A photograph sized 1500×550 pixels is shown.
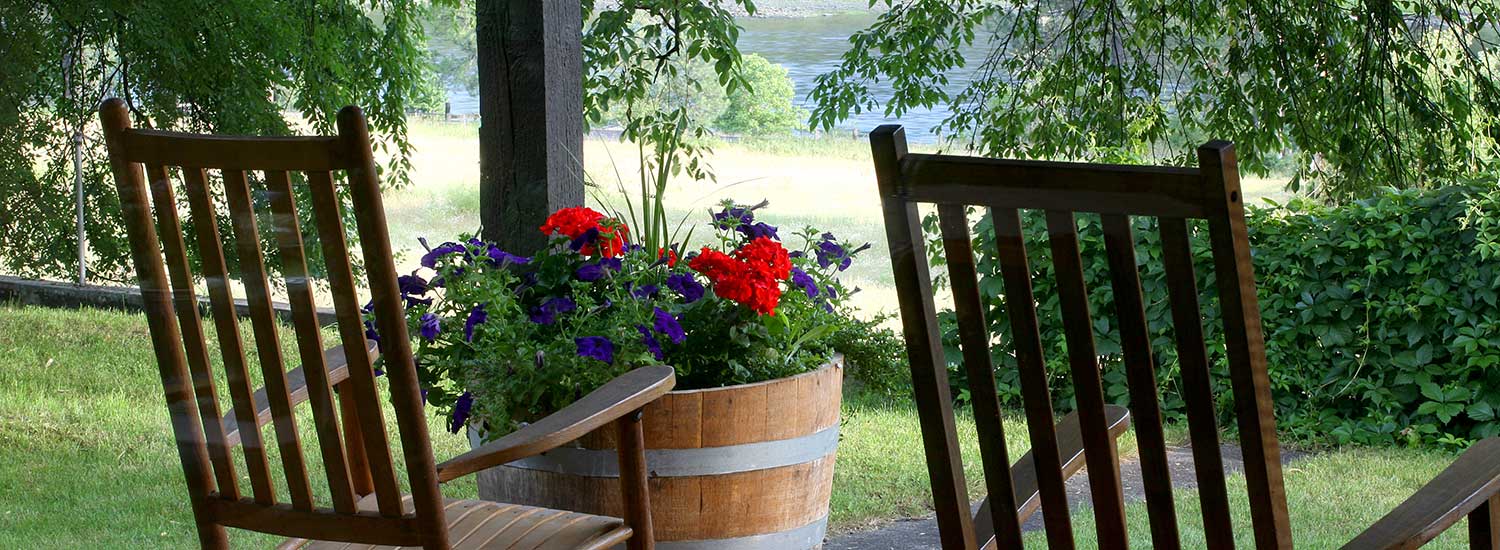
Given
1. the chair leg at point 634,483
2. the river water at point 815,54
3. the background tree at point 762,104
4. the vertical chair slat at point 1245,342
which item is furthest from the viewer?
the background tree at point 762,104

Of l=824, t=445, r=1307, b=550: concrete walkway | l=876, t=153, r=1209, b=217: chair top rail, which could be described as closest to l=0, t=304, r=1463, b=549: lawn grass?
l=824, t=445, r=1307, b=550: concrete walkway

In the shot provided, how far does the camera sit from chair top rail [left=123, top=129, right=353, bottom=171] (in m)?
1.14

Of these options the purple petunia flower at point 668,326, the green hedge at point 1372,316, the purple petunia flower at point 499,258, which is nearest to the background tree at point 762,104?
the green hedge at point 1372,316

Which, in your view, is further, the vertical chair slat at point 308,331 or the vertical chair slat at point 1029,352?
the vertical chair slat at point 308,331

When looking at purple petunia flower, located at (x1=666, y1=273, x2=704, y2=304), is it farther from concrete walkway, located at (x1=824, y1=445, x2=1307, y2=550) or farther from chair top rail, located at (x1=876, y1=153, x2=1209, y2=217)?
chair top rail, located at (x1=876, y1=153, x2=1209, y2=217)

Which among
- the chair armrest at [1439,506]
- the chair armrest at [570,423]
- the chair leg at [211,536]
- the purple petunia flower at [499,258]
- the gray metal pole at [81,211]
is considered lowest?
the chair armrest at [1439,506]

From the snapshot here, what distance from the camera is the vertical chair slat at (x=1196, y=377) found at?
92 cm

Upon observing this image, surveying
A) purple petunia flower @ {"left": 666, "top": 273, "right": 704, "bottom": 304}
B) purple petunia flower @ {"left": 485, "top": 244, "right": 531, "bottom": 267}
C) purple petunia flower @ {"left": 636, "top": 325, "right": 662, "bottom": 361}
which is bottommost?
purple petunia flower @ {"left": 636, "top": 325, "right": 662, "bottom": 361}

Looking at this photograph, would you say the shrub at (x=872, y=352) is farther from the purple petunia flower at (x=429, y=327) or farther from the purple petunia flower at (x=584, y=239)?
the purple petunia flower at (x=429, y=327)

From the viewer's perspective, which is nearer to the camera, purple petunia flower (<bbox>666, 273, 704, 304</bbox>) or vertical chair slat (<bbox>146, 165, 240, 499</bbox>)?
vertical chair slat (<bbox>146, 165, 240, 499</bbox>)

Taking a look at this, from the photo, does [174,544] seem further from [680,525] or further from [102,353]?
[680,525]

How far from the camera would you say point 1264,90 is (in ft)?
10.6

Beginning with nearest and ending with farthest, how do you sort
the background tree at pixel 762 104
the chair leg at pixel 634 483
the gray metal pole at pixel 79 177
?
the chair leg at pixel 634 483 < the gray metal pole at pixel 79 177 < the background tree at pixel 762 104

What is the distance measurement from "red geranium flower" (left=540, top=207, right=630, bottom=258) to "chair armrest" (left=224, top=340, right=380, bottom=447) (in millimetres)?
429
